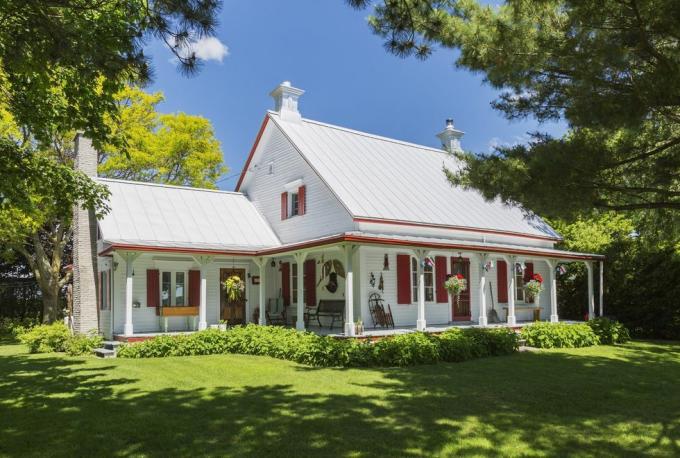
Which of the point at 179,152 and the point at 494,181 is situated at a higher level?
the point at 179,152

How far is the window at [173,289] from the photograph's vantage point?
16.0m

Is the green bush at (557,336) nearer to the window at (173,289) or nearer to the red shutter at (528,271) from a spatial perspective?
the red shutter at (528,271)

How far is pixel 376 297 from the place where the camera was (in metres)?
15.8

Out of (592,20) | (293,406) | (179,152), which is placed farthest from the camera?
(179,152)

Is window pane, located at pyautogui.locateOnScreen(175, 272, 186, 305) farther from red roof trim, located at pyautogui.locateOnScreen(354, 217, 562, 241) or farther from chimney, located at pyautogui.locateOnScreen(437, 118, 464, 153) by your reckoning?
chimney, located at pyautogui.locateOnScreen(437, 118, 464, 153)

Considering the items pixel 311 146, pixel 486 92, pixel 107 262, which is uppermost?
pixel 311 146

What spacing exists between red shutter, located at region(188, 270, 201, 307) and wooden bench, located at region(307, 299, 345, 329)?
3312 mm

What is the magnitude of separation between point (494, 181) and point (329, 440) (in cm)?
436

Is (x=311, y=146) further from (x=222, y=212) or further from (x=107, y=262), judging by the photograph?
(x=107, y=262)

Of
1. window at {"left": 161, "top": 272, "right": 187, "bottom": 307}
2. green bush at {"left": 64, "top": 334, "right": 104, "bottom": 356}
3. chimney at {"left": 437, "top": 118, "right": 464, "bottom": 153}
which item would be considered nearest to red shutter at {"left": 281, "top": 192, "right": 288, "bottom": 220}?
window at {"left": 161, "top": 272, "right": 187, "bottom": 307}

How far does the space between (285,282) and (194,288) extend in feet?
9.93

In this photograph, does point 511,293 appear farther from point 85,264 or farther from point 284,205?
point 85,264

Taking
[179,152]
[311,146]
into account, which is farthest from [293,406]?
[179,152]

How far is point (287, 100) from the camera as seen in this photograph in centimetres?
1930
